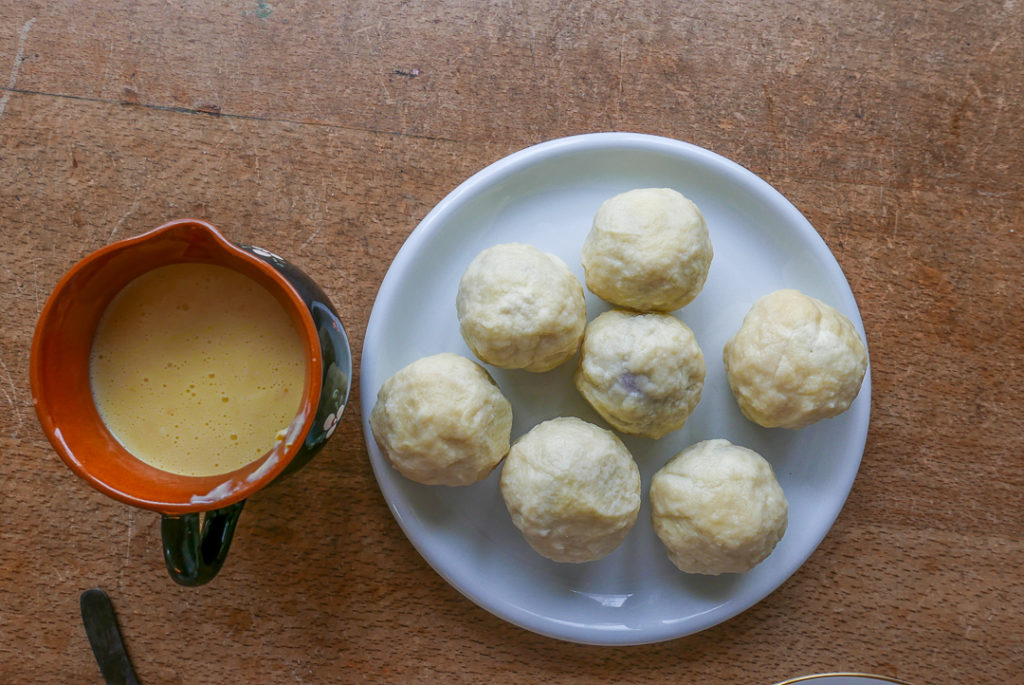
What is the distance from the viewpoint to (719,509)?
109 centimetres

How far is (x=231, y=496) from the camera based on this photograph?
914 mm

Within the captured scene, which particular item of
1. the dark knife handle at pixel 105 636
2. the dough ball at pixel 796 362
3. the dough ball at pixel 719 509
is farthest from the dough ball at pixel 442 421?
the dark knife handle at pixel 105 636

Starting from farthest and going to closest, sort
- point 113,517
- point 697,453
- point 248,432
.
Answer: point 113,517 → point 697,453 → point 248,432

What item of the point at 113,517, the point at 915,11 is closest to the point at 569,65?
the point at 915,11

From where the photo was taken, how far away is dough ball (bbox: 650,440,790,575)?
1.09 meters

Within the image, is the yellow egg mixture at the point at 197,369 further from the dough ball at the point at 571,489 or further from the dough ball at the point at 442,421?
the dough ball at the point at 571,489

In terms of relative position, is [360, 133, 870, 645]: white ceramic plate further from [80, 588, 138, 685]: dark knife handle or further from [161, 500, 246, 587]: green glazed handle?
[80, 588, 138, 685]: dark knife handle

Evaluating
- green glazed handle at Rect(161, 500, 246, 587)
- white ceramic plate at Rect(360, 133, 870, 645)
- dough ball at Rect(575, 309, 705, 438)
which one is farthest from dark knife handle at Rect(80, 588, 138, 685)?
dough ball at Rect(575, 309, 705, 438)

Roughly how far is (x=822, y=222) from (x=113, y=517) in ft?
4.47

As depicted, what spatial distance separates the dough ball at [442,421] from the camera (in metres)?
1.06

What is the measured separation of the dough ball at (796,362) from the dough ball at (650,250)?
124 millimetres

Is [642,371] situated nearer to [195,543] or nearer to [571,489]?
[571,489]

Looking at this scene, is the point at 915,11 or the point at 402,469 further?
the point at 915,11

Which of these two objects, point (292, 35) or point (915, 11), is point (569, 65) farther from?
point (915, 11)
